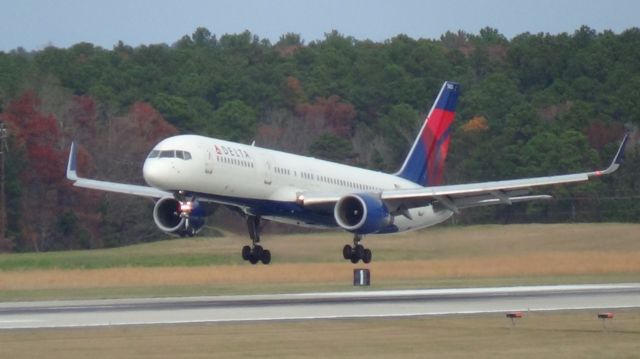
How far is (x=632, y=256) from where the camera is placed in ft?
188

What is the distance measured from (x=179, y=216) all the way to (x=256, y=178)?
105 inches

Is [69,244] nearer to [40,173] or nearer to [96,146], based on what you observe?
[40,173]

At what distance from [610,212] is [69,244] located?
27605 millimetres

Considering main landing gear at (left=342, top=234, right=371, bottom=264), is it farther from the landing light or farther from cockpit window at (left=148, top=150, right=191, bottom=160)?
cockpit window at (left=148, top=150, right=191, bottom=160)

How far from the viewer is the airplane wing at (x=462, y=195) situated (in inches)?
1874

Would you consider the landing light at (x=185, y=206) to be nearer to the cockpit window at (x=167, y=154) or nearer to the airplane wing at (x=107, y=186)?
the cockpit window at (x=167, y=154)

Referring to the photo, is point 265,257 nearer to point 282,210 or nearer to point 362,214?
point 282,210

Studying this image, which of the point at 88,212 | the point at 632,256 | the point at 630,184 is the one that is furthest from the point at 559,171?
the point at 632,256

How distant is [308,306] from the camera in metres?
37.1

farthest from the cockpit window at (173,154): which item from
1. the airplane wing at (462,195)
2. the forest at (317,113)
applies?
the forest at (317,113)

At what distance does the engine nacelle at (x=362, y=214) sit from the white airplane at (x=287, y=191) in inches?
1.2

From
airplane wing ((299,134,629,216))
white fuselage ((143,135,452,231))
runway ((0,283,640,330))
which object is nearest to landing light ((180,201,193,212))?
white fuselage ((143,135,452,231))

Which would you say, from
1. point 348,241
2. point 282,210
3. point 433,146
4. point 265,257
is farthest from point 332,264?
point 282,210

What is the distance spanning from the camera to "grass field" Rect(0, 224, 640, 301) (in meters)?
48.8
